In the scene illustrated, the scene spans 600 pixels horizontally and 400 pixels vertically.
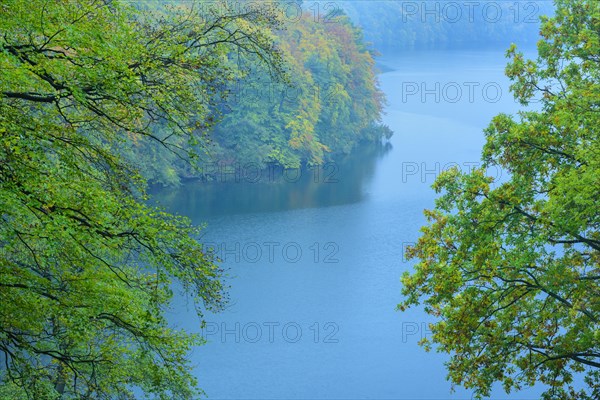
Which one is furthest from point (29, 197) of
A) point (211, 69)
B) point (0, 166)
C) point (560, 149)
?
point (560, 149)

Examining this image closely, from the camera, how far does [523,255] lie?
1020cm

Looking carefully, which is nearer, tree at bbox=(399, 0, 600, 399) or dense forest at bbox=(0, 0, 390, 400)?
dense forest at bbox=(0, 0, 390, 400)

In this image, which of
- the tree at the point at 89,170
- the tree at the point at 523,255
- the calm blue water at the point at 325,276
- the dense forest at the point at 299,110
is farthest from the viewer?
the dense forest at the point at 299,110

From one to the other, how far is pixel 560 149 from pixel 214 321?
50.7ft

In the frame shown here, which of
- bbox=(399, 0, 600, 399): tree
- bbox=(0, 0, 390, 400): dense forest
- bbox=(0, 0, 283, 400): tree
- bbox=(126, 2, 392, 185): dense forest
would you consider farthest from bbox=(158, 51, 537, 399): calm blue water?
bbox=(0, 0, 283, 400): tree

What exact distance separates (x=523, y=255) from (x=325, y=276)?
737 inches

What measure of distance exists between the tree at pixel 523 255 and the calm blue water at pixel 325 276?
4109 millimetres

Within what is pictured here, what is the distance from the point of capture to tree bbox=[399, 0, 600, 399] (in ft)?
33.7

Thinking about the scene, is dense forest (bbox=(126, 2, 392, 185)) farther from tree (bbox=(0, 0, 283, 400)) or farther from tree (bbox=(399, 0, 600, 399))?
tree (bbox=(0, 0, 283, 400))

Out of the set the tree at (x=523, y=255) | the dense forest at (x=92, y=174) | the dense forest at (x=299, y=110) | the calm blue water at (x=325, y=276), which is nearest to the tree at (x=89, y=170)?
the dense forest at (x=92, y=174)

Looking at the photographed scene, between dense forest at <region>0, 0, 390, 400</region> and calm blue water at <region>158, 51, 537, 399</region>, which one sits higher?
calm blue water at <region>158, 51, 537, 399</region>

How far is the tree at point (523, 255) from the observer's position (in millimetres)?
10281

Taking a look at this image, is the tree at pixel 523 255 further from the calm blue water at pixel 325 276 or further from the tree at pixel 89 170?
the calm blue water at pixel 325 276

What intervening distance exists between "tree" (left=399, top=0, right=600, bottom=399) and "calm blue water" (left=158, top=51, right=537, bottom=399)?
13.5 feet
